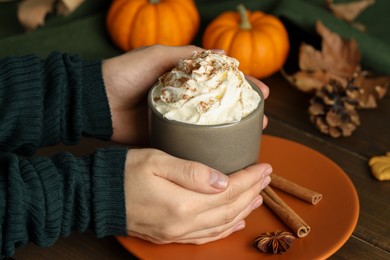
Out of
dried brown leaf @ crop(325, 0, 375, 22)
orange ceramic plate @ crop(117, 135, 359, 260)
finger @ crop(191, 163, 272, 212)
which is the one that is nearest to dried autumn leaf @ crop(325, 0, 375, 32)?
dried brown leaf @ crop(325, 0, 375, 22)

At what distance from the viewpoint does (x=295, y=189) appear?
1.13m

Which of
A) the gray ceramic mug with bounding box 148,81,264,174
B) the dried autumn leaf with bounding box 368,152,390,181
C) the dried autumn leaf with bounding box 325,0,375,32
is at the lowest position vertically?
the dried autumn leaf with bounding box 368,152,390,181

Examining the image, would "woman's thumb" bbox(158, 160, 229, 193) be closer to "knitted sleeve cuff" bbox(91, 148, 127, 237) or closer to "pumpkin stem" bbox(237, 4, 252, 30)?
"knitted sleeve cuff" bbox(91, 148, 127, 237)

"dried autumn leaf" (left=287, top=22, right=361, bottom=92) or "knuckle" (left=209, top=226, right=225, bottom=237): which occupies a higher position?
"knuckle" (left=209, top=226, right=225, bottom=237)

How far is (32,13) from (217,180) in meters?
1.10

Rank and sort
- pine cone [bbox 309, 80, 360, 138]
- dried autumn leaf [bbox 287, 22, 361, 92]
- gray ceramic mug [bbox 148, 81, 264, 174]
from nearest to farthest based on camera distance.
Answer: gray ceramic mug [bbox 148, 81, 264, 174]
pine cone [bbox 309, 80, 360, 138]
dried autumn leaf [bbox 287, 22, 361, 92]

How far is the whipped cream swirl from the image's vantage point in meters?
0.99

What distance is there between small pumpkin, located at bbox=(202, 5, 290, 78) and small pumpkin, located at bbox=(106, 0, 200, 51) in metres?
0.10

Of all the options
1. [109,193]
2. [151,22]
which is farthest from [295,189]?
[151,22]

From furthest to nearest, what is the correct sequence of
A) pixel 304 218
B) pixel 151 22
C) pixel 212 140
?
pixel 151 22 < pixel 304 218 < pixel 212 140

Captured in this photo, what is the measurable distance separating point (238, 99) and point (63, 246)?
413mm

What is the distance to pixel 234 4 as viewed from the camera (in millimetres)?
1944

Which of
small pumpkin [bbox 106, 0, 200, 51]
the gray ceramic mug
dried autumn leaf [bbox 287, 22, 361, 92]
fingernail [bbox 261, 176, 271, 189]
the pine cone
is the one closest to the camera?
the gray ceramic mug

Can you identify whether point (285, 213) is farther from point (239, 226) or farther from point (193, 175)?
point (193, 175)
